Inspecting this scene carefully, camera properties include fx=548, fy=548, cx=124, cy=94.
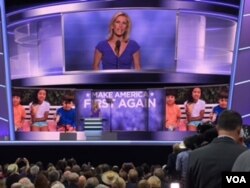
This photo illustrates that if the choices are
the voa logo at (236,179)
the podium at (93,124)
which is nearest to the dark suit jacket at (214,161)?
the voa logo at (236,179)

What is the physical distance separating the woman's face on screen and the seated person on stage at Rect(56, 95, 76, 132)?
2.09 m

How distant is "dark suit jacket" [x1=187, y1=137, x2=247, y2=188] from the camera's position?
2.63m

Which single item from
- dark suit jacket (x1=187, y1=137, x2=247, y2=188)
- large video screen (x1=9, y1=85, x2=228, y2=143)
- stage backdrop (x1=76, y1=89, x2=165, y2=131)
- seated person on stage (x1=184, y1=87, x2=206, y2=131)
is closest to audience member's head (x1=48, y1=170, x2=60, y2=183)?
dark suit jacket (x1=187, y1=137, x2=247, y2=188)

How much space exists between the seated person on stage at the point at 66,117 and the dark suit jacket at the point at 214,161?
35.5 feet

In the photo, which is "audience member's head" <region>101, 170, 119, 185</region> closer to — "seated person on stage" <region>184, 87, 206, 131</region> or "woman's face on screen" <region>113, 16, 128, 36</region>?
"seated person on stage" <region>184, 87, 206, 131</region>

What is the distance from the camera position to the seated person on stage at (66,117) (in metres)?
13.4

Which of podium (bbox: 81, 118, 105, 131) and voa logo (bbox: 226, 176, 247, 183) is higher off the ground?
voa logo (bbox: 226, 176, 247, 183)

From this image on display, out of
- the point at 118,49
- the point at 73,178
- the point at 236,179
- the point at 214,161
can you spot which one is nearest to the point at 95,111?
the point at 118,49

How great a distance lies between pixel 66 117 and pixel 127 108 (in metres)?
1.51

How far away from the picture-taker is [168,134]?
13.1 meters

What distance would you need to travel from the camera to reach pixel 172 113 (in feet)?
43.3

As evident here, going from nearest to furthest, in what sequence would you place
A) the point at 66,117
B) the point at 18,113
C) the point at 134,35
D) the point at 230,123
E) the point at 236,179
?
the point at 236,179, the point at 230,123, the point at 134,35, the point at 66,117, the point at 18,113

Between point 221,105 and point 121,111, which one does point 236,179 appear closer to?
point 221,105

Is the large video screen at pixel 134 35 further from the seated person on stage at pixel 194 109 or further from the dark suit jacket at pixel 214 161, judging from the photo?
the dark suit jacket at pixel 214 161
